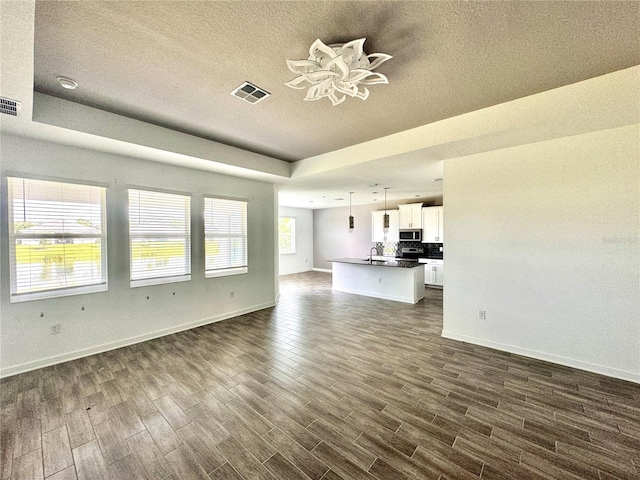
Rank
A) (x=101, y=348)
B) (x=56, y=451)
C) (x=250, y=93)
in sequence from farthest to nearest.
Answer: (x=101, y=348), (x=250, y=93), (x=56, y=451)

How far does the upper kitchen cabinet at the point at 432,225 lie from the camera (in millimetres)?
7531

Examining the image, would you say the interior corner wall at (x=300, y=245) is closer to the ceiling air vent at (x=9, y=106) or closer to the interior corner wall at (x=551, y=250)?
the interior corner wall at (x=551, y=250)

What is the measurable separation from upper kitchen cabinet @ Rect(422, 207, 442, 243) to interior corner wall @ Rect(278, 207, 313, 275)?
499 cm

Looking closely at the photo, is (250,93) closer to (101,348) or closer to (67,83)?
(67,83)

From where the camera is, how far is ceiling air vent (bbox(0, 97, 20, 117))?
219cm

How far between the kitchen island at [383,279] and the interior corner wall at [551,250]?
1.96m

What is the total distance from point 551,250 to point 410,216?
16.6ft

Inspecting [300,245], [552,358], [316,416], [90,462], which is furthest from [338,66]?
[300,245]

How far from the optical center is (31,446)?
1.89 metres

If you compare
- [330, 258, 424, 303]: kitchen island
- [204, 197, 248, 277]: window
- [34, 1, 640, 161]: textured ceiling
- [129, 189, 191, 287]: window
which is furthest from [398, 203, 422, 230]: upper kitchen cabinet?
[129, 189, 191, 287]: window

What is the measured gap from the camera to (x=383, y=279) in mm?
6305

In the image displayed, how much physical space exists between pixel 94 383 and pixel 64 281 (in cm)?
143

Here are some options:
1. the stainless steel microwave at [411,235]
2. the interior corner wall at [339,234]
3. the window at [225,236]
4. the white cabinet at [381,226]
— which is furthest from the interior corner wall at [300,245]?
the window at [225,236]

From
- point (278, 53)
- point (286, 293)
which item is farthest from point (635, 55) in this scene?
point (286, 293)
